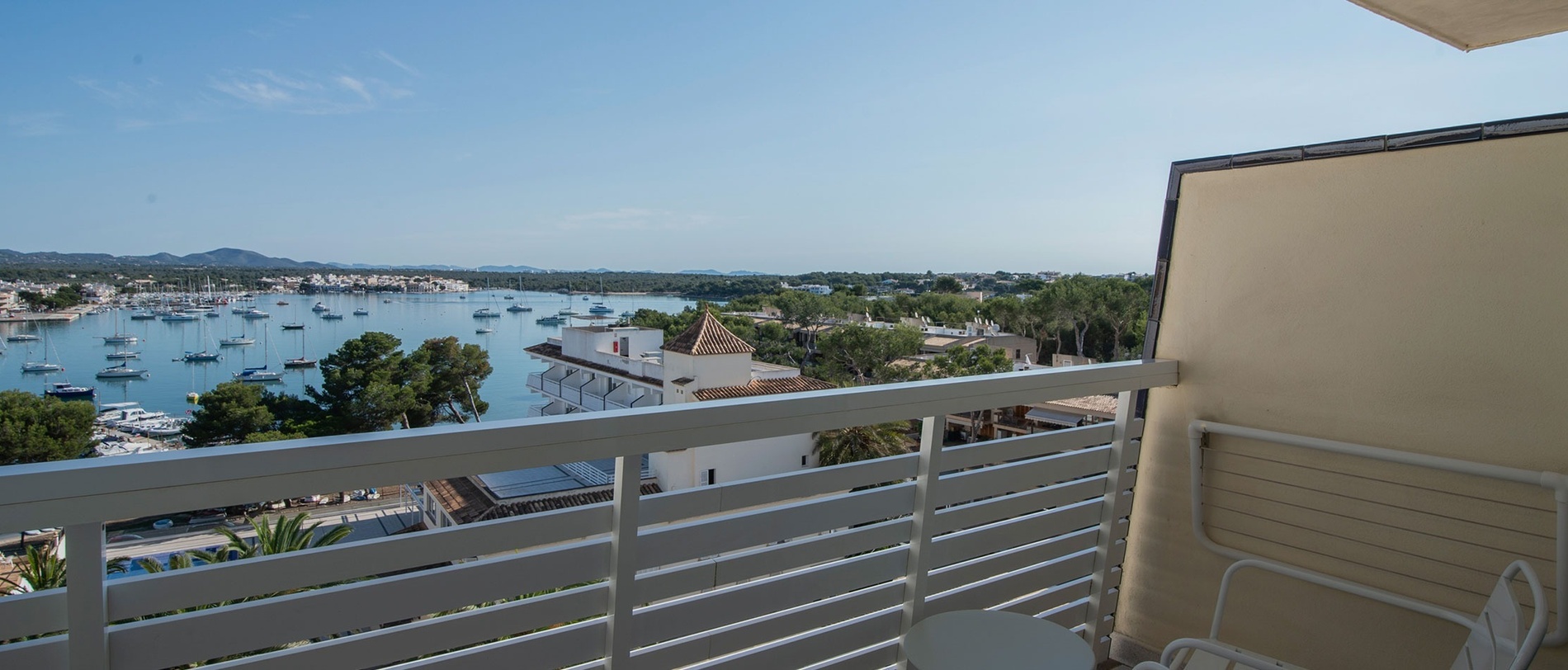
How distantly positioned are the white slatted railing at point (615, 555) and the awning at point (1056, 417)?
1.00 meters

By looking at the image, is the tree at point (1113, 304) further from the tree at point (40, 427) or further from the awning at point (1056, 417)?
the tree at point (40, 427)

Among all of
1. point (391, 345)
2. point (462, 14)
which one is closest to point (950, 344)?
point (391, 345)

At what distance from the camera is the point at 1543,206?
60.2 inches

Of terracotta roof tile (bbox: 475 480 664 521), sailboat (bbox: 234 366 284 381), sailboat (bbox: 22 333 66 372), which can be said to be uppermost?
sailboat (bbox: 22 333 66 372)

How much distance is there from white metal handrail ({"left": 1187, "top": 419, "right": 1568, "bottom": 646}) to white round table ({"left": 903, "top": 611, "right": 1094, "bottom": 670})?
0.86 metres

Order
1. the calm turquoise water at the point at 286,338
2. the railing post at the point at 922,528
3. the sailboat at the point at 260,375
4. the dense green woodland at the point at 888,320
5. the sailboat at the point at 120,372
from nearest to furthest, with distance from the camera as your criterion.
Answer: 1. the railing post at the point at 922,528
2. the calm turquoise water at the point at 286,338
3. the sailboat at the point at 120,372
4. the dense green woodland at the point at 888,320
5. the sailboat at the point at 260,375

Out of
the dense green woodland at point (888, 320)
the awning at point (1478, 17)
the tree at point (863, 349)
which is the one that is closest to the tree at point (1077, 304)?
the dense green woodland at point (888, 320)

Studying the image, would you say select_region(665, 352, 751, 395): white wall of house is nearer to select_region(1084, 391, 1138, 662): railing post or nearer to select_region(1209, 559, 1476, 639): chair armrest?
select_region(1084, 391, 1138, 662): railing post

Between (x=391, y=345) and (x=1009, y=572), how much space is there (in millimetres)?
23581

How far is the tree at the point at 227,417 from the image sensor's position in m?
15.2

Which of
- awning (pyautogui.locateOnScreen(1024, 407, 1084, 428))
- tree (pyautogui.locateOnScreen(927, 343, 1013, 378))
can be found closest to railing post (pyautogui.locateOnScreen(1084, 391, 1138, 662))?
awning (pyautogui.locateOnScreen(1024, 407, 1084, 428))

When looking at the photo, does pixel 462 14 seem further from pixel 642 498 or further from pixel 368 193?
pixel 642 498

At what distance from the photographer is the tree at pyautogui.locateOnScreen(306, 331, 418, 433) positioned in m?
19.7

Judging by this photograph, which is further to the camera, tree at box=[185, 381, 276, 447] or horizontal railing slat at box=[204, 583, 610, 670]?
tree at box=[185, 381, 276, 447]
